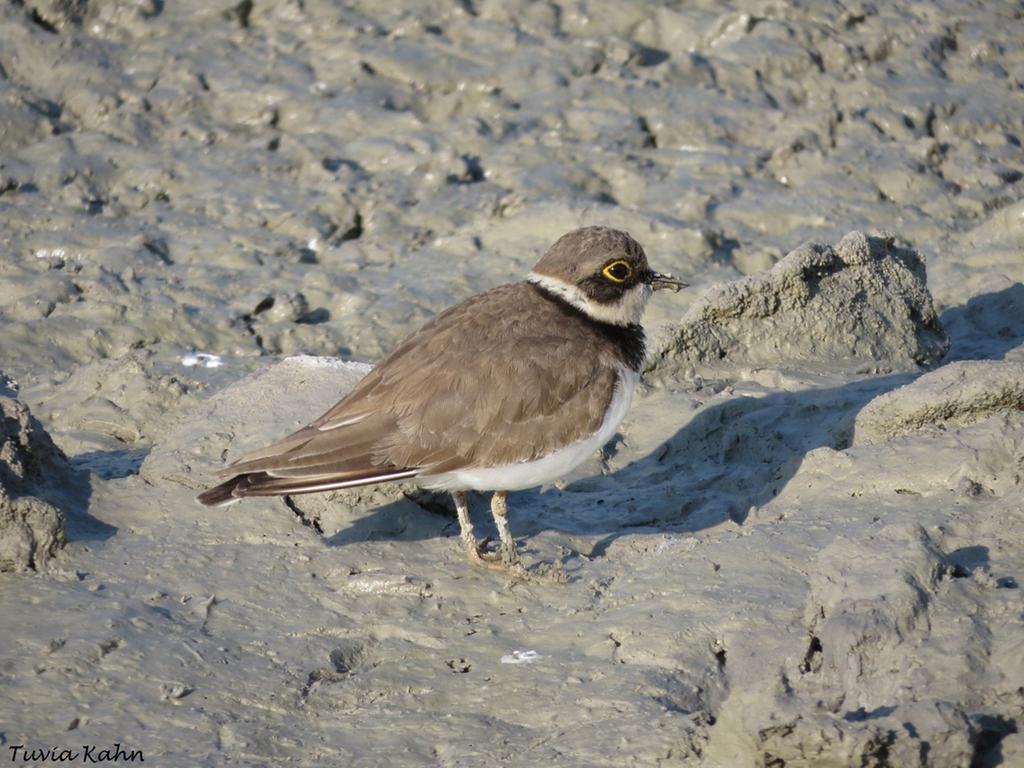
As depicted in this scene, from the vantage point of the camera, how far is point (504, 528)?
6.32 meters

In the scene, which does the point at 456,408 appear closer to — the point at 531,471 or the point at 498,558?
the point at 531,471

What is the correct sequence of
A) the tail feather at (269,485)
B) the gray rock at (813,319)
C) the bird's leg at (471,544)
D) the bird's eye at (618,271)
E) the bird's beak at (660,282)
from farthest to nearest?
the gray rock at (813,319)
the bird's beak at (660,282)
the bird's eye at (618,271)
the bird's leg at (471,544)
the tail feather at (269,485)

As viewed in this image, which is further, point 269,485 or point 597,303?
point 597,303

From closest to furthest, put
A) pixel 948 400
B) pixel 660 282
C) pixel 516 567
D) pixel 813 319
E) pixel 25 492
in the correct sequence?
pixel 25 492 → pixel 516 567 → pixel 948 400 → pixel 660 282 → pixel 813 319

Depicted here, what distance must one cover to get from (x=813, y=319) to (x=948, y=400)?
1730 millimetres

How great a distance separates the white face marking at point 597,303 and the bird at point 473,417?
0.15 m

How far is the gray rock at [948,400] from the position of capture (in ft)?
21.0

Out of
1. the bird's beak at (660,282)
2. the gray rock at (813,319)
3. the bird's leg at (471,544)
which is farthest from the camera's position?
the gray rock at (813,319)

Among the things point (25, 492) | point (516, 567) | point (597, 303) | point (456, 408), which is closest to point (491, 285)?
point (597, 303)

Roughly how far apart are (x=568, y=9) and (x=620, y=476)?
6.15 m

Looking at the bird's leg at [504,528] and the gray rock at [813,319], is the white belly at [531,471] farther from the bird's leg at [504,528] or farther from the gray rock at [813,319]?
the gray rock at [813,319]

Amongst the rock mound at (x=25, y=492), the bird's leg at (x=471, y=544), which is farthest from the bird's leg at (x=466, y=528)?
the rock mound at (x=25, y=492)

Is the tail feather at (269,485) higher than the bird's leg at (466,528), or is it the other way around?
the tail feather at (269,485)

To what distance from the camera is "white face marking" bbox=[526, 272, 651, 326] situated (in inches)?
268
